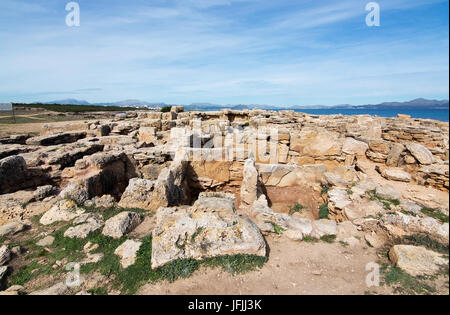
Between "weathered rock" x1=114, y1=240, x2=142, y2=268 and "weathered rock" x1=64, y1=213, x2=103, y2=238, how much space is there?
112cm

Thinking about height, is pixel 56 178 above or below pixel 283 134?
below

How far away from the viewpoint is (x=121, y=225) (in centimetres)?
493

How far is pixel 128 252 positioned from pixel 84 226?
5.47 ft

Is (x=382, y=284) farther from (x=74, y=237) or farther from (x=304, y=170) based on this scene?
(x=74, y=237)

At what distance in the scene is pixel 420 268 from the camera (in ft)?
10.6

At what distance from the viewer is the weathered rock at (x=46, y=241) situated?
4653 millimetres

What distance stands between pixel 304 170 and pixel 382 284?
17.2 ft

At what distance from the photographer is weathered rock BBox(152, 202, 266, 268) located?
386 centimetres

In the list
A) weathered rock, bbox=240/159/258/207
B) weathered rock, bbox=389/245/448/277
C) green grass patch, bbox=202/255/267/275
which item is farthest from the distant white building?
weathered rock, bbox=389/245/448/277

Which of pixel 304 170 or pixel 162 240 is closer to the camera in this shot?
pixel 162 240

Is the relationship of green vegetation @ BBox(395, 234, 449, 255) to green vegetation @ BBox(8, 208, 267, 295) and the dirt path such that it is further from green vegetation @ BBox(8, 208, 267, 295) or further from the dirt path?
green vegetation @ BBox(8, 208, 267, 295)

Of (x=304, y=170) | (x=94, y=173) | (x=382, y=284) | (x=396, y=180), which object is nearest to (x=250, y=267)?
(x=382, y=284)

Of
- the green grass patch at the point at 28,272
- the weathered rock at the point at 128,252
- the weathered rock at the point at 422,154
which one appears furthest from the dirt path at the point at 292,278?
the weathered rock at the point at 422,154
